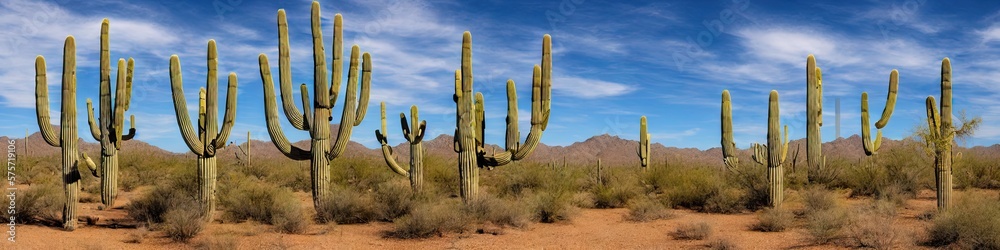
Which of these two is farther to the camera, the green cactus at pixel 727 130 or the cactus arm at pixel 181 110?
the green cactus at pixel 727 130

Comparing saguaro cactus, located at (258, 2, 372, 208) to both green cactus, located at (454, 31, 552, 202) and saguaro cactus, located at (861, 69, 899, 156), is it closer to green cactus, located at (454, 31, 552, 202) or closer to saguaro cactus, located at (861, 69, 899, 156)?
green cactus, located at (454, 31, 552, 202)

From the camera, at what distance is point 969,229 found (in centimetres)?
1098

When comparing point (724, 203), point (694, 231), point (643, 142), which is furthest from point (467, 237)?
point (643, 142)

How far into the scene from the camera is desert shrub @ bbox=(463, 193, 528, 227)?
13.8 m

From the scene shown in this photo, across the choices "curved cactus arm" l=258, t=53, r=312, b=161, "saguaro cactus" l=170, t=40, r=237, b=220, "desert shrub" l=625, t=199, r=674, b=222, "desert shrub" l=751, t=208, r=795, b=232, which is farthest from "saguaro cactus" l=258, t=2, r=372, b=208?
"desert shrub" l=751, t=208, r=795, b=232

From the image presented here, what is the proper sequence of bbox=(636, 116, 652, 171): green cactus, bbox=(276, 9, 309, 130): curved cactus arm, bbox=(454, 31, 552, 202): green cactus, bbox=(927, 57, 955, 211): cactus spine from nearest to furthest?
bbox=(276, 9, 309, 130): curved cactus arm, bbox=(454, 31, 552, 202): green cactus, bbox=(927, 57, 955, 211): cactus spine, bbox=(636, 116, 652, 171): green cactus

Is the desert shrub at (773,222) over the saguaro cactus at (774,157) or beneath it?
beneath

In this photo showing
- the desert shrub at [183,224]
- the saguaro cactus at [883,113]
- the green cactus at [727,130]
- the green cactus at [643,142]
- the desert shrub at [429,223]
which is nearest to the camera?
the desert shrub at [183,224]

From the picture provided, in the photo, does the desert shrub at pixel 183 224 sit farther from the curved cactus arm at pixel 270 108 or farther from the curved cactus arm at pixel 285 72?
the curved cactus arm at pixel 285 72

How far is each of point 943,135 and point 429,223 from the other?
10.8 metres

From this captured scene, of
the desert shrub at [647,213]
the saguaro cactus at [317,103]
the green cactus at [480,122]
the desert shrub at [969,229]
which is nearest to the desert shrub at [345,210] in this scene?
the saguaro cactus at [317,103]

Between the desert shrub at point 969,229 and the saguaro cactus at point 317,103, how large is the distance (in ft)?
33.5

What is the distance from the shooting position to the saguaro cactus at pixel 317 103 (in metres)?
14.1

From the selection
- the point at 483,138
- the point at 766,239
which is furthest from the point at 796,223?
the point at 483,138
